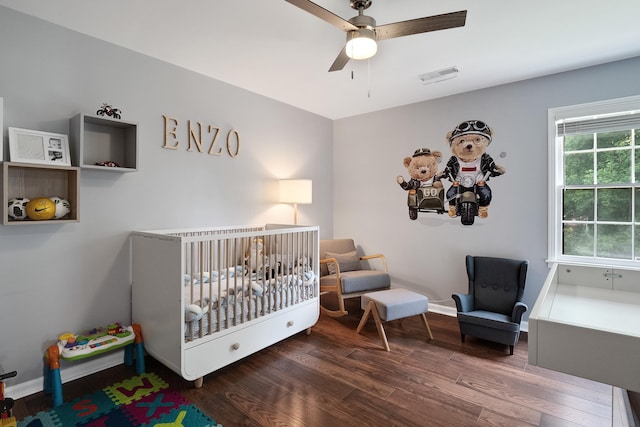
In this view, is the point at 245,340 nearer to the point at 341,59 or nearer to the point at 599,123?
the point at 341,59

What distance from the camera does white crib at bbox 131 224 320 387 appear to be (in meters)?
2.02

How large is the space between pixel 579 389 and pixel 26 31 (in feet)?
14.2

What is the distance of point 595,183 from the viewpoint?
2814 millimetres

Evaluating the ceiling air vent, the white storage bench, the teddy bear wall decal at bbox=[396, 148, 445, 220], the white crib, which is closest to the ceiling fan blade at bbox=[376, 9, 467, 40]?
the ceiling air vent

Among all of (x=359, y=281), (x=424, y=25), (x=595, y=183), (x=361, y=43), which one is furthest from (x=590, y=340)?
(x=595, y=183)

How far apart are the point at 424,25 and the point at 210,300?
82.4 inches

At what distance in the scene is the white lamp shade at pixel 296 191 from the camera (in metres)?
3.54

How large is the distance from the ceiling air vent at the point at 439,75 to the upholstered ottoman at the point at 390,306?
6.81ft

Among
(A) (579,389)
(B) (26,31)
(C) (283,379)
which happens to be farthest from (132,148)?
(A) (579,389)

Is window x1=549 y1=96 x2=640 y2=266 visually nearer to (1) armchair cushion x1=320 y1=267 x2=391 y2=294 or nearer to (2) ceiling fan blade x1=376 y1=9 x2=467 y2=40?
(1) armchair cushion x1=320 y1=267 x2=391 y2=294

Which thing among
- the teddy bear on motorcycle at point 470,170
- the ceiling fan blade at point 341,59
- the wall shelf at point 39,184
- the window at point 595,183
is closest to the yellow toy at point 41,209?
the wall shelf at point 39,184

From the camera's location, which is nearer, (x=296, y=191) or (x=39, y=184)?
(x=39, y=184)

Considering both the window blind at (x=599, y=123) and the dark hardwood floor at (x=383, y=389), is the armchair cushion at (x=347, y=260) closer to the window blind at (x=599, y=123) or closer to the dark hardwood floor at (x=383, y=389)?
the dark hardwood floor at (x=383, y=389)

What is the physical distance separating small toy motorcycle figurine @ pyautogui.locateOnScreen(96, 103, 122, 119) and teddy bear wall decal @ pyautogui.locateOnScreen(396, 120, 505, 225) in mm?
2995
